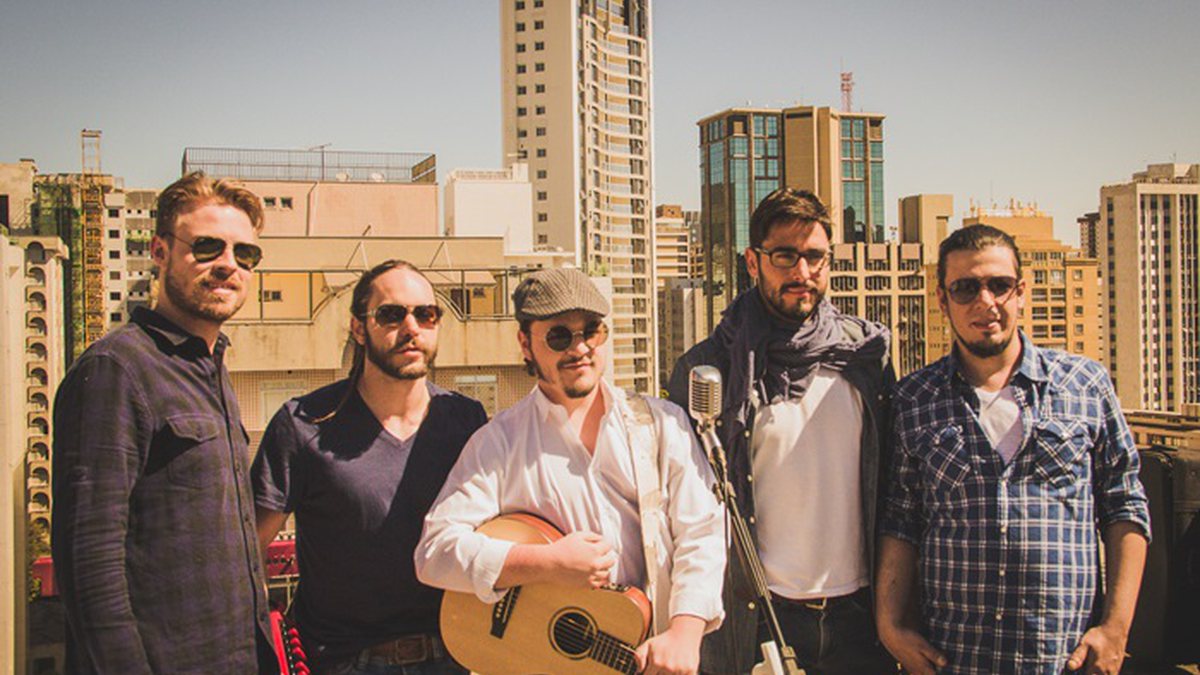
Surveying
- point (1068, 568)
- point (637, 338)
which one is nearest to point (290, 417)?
point (1068, 568)

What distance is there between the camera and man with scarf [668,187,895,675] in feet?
11.4

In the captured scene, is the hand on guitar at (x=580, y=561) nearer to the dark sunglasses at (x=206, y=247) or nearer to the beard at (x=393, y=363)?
the beard at (x=393, y=363)

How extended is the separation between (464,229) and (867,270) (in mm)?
54419

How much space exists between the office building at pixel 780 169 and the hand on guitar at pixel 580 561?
111392 millimetres

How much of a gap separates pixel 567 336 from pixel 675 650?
41.6 inches

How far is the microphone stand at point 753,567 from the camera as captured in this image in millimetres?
2650

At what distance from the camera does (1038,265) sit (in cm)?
10550

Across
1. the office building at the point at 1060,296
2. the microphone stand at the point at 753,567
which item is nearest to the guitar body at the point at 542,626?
the microphone stand at the point at 753,567

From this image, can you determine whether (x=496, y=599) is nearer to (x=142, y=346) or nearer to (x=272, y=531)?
(x=272, y=531)

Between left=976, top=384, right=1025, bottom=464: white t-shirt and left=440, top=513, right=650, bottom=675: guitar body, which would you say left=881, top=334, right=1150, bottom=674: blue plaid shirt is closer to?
left=976, top=384, right=1025, bottom=464: white t-shirt

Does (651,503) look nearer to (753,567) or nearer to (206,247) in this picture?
(753,567)

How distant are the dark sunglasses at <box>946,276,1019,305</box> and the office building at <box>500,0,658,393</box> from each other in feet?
246

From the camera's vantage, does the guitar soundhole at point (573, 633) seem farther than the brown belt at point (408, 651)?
No

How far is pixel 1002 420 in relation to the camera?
334 centimetres
